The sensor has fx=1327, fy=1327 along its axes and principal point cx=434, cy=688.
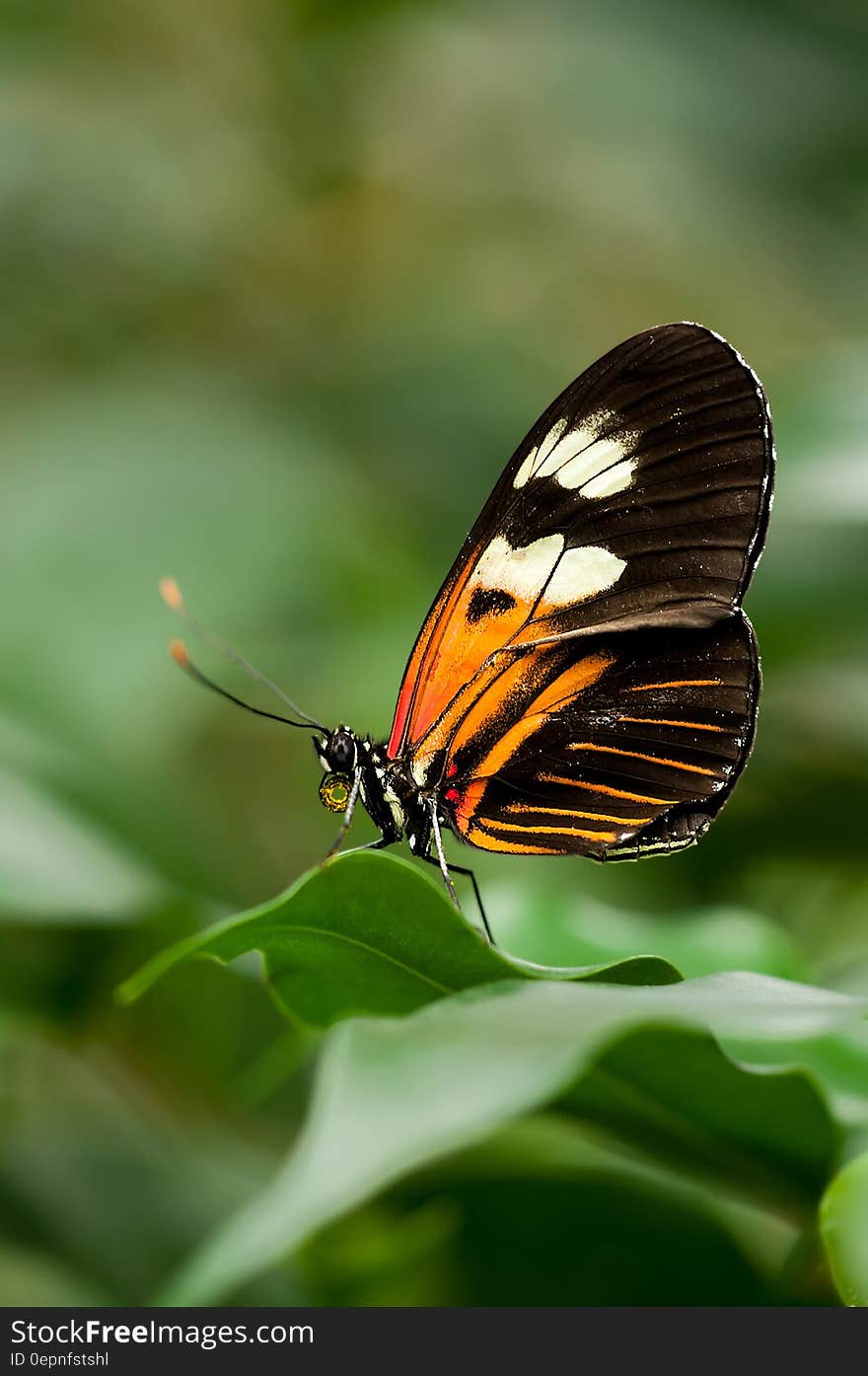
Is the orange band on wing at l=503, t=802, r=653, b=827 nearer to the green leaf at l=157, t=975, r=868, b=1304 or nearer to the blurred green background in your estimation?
the blurred green background

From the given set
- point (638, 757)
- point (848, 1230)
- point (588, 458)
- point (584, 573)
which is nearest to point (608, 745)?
point (638, 757)

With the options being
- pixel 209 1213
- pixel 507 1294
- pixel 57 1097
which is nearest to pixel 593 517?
pixel 507 1294

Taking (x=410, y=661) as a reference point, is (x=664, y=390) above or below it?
above

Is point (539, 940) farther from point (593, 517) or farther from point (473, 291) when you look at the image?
point (473, 291)

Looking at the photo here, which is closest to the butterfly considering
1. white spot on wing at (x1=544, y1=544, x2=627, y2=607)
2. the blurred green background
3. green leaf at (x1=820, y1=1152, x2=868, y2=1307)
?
white spot on wing at (x1=544, y1=544, x2=627, y2=607)

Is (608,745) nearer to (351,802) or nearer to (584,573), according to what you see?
(584,573)

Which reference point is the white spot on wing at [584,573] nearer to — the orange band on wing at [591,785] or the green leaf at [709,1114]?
the orange band on wing at [591,785]
